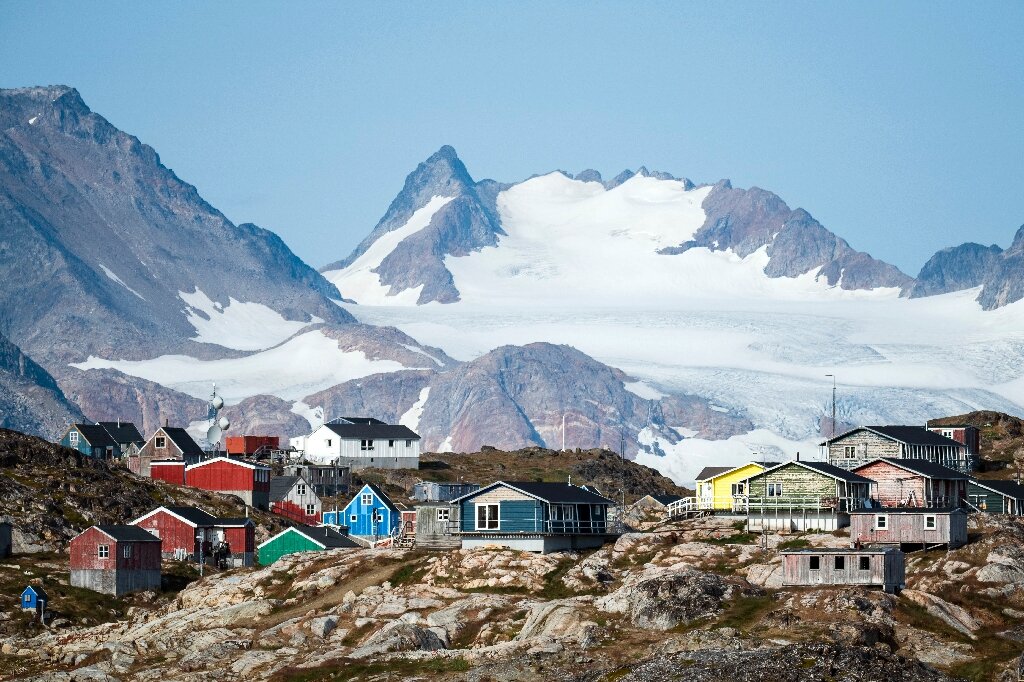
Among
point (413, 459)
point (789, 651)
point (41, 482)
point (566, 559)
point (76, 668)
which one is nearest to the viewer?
point (789, 651)

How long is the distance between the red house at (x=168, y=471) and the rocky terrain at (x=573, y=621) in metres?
54.8

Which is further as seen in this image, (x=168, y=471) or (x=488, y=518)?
(x=168, y=471)

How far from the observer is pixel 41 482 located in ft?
437

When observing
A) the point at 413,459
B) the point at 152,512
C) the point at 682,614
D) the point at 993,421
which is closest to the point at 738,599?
the point at 682,614

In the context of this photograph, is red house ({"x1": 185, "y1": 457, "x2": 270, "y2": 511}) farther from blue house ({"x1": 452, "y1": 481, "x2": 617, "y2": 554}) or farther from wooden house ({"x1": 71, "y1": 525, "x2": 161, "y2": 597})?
blue house ({"x1": 452, "y1": 481, "x2": 617, "y2": 554})

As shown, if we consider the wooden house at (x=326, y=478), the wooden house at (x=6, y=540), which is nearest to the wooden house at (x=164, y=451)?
the wooden house at (x=326, y=478)

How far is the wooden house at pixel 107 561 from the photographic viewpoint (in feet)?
351

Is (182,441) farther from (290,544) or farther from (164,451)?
(290,544)

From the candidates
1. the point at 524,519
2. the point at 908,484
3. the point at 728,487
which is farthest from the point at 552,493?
the point at 908,484

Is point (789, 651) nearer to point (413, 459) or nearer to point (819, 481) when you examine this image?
point (819, 481)

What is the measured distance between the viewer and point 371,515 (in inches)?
5546

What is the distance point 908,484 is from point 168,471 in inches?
2930

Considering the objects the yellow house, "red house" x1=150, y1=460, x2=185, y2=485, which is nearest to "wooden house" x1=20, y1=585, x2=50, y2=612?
the yellow house

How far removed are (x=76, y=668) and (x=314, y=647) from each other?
479 inches
